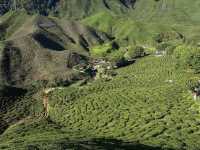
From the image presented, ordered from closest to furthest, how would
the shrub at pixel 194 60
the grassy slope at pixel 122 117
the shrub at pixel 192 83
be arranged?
the grassy slope at pixel 122 117 → the shrub at pixel 192 83 → the shrub at pixel 194 60

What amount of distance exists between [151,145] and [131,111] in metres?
26.9

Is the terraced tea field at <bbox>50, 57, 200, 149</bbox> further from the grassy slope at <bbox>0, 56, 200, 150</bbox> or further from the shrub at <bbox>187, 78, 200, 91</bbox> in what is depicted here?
the shrub at <bbox>187, 78, 200, 91</bbox>

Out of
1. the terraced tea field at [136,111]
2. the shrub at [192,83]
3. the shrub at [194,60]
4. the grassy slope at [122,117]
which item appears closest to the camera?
the grassy slope at [122,117]

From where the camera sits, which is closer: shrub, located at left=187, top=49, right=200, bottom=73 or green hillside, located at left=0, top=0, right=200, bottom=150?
green hillside, located at left=0, top=0, right=200, bottom=150

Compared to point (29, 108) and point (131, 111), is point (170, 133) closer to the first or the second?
point (131, 111)

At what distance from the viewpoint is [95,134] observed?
275ft

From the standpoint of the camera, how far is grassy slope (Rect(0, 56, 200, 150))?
7656 centimetres

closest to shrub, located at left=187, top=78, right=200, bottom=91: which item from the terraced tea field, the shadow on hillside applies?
the terraced tea field

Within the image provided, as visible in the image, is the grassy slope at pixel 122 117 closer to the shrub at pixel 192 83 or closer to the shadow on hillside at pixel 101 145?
the shrub at pixel 192 83

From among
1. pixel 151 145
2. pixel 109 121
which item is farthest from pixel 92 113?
pixel 151 145

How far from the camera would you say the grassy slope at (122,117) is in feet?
251

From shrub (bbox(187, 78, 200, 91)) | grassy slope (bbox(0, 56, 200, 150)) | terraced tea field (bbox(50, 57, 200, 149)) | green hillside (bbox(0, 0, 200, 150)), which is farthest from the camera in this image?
shrub (bbox(187, 78, 200, 91))

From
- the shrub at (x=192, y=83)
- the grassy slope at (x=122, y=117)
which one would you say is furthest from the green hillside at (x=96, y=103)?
the shrub at (x=192, y=83)

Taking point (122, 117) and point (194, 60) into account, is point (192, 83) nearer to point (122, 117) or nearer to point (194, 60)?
point (122, 117)
